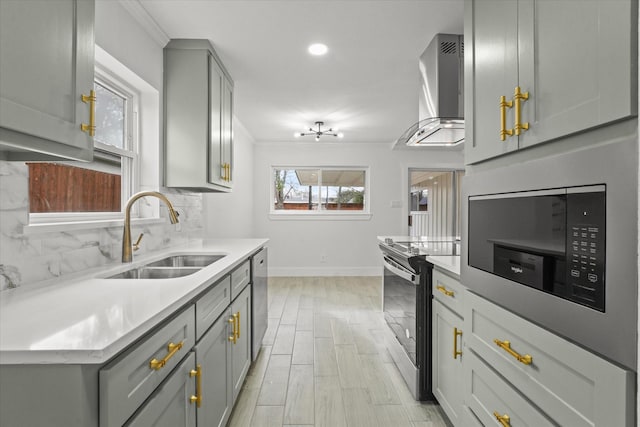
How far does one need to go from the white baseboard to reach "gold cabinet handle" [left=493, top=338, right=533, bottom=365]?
4.88 m

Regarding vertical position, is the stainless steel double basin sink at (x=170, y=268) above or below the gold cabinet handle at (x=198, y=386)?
above

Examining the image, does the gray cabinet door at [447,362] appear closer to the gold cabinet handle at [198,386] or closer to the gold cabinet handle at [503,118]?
the gold cabinet handle at [503,118]

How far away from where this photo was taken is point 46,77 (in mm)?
977

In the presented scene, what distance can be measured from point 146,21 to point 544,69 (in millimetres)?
2299

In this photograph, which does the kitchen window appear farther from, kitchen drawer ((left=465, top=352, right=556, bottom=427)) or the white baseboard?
the white baseboard

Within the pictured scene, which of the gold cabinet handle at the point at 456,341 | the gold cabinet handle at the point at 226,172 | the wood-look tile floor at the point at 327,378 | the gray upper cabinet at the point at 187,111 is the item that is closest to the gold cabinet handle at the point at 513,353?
the gold cabinet handle at the point at 456,341

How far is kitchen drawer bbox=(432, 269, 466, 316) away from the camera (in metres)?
1.64

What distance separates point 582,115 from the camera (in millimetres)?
810

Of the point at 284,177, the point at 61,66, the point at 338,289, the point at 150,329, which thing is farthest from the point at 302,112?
the point at 150,329

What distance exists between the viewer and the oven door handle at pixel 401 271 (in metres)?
2.03

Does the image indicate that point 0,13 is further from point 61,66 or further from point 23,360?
point 23,360

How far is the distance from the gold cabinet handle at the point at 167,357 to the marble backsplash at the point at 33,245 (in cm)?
68

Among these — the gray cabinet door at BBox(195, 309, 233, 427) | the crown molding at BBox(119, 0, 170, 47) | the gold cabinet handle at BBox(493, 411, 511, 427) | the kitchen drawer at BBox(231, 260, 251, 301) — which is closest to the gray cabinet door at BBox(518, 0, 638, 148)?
the gold cabinet handle at BBox(493, 411, 511, 427)

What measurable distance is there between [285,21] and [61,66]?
5.09 ft
